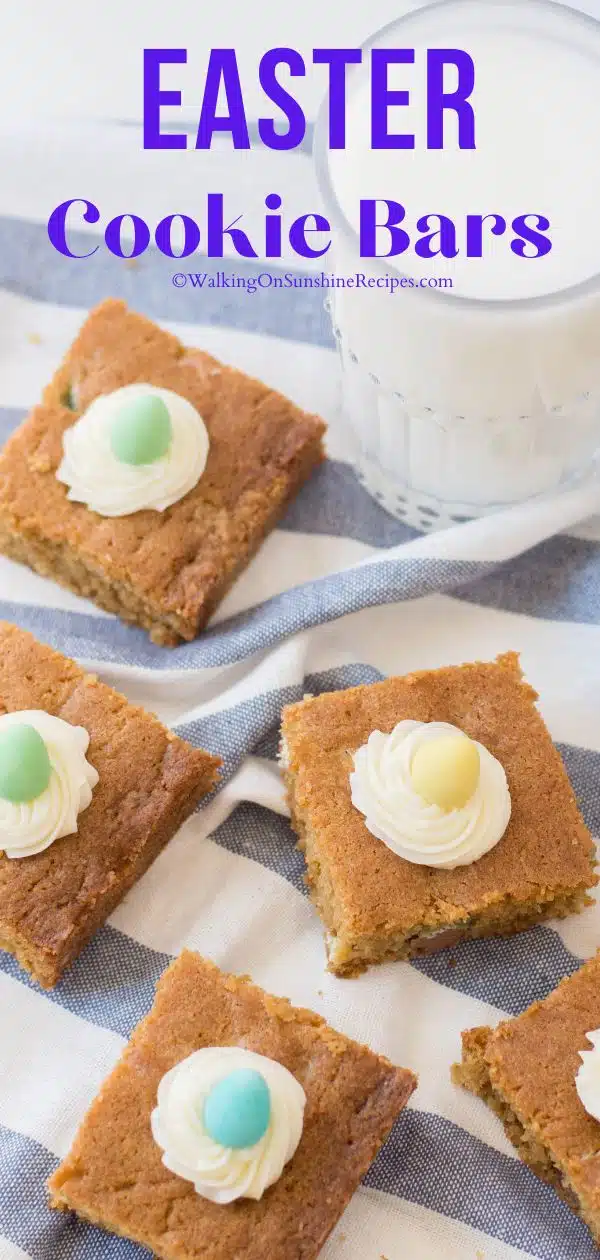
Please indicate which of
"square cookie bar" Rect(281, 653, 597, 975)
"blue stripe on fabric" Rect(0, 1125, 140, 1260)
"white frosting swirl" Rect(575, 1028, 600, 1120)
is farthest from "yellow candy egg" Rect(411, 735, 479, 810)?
"blue stripe on fabric" Rect(0, 1125, 140, 1260)

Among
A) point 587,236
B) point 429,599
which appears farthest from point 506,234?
point 429,599

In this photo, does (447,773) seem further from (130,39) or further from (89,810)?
(130,39)

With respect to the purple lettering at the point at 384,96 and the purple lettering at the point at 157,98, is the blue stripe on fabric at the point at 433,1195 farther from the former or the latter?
the purple lettering at the point at 157,98

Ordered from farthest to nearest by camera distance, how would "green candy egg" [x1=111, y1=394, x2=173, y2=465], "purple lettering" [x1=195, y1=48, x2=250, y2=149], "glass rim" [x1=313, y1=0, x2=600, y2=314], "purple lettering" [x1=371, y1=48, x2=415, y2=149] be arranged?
"purple lettering" [x1=195, y1=48, x2=250, y2=149] → "green candy egg" [x1=111, y1=394, x2=173, y2=465] → "purple lettering" [x1=371, y1=48, x2=415, y2=149] → "glass rim" [x1=313, y1=0, x2=600, y2=314]

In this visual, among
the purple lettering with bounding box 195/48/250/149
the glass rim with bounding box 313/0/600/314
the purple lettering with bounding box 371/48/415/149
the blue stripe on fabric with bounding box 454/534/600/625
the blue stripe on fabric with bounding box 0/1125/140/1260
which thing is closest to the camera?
the glass rim with bounding box 313/0/600/314

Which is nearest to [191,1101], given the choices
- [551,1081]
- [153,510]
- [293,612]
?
[551,1081]

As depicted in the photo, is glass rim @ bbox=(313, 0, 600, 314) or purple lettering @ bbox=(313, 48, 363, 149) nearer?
glass rim @ bbox=(313, 0, 600, 314)

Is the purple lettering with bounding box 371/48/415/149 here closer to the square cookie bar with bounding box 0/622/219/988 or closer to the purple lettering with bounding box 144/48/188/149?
the purple lettering with bounding box 144/48/188/149

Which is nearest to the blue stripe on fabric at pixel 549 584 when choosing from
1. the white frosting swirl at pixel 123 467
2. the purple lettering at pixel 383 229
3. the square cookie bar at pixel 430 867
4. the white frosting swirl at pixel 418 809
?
the square cookie bar at pixel 430 867
